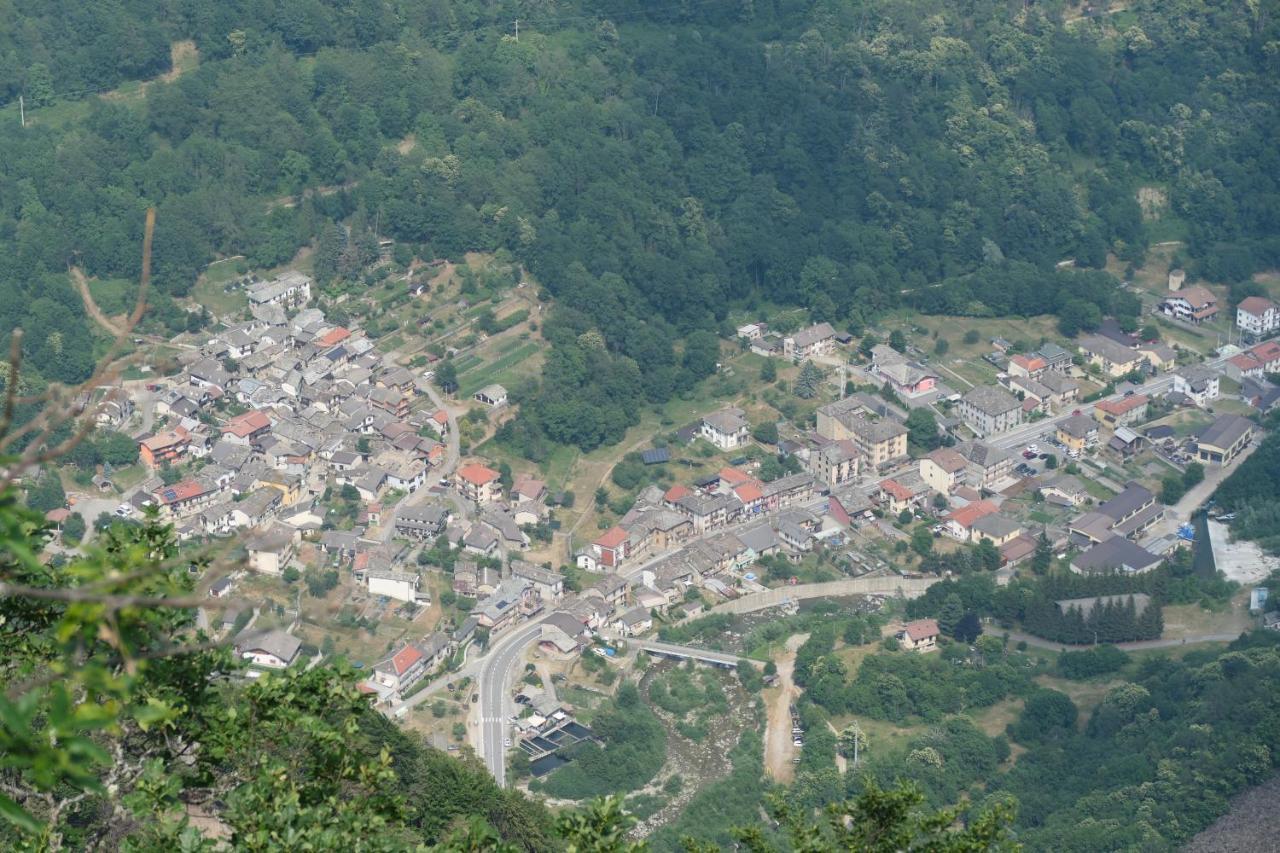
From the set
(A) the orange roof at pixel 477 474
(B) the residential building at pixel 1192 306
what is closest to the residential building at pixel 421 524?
(A) the orange roof at pixel 477 474

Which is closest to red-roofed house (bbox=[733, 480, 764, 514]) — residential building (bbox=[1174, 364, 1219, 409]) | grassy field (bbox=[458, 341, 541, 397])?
grassy field (bbox=[458, 341, 541, 397])

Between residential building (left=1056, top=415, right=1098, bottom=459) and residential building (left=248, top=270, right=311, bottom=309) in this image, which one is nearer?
residential building (left=1056, top=415, right=1098, bottom=459)

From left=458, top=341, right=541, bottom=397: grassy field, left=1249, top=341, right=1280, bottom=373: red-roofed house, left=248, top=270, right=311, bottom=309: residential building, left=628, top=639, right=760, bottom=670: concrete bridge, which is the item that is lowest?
left=1249, top=341, right=1280, bottom=373: red-roofed house

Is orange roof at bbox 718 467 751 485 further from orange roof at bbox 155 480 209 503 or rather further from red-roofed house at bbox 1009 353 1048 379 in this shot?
orange roof at bbox 155 480 209 503

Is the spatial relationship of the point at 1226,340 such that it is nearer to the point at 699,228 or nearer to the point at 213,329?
the point at 699,228

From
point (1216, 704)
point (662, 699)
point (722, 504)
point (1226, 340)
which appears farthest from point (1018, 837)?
point (1226, 340)

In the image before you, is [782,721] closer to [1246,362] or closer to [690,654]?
[690,654]
